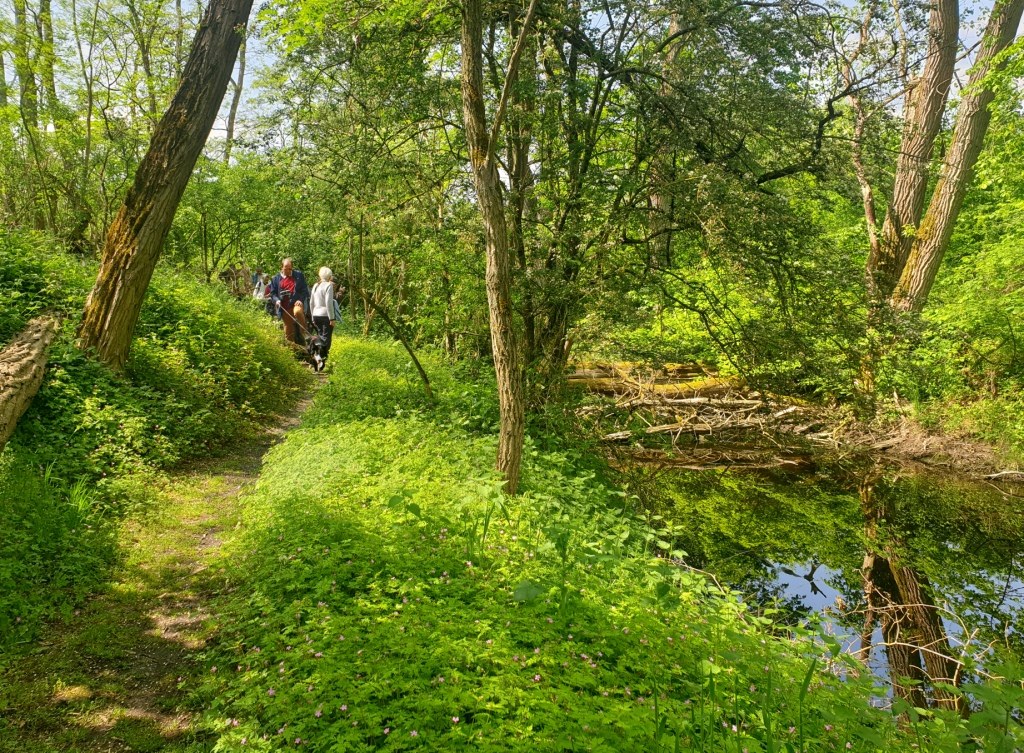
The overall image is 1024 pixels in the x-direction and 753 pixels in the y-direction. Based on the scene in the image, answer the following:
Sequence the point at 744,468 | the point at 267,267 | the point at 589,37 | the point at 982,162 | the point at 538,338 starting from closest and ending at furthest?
the point at 589,37, the point at 538,338, the point at 744,468, the point at 982,162, the point at 267,267

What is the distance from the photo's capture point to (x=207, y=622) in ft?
12.8

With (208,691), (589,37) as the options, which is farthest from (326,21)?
(208,691)

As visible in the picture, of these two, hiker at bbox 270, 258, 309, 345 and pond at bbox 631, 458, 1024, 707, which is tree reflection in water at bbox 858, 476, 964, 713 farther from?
hiker at bbox 270, 258, 309, 345

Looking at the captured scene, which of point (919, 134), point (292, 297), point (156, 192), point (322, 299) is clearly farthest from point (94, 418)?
point (919, 134)

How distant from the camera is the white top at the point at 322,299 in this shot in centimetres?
1133

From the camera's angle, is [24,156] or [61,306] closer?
[61,306]

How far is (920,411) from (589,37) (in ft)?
34.7

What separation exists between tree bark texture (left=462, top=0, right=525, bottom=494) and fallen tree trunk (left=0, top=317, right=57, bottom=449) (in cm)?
424

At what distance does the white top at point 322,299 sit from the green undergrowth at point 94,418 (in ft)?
4.34

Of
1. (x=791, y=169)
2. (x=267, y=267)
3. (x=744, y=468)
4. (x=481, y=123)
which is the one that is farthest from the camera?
(x=267, y=267)

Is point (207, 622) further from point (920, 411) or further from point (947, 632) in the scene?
point (920, 411)

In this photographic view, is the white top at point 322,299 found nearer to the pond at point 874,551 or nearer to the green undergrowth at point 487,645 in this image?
the green undergrowth at point 487,645

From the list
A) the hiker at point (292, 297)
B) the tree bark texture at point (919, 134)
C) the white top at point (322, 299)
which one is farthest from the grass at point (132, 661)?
the tree bark texture at point (919, 134)

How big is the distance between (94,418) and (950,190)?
48.5 ft
